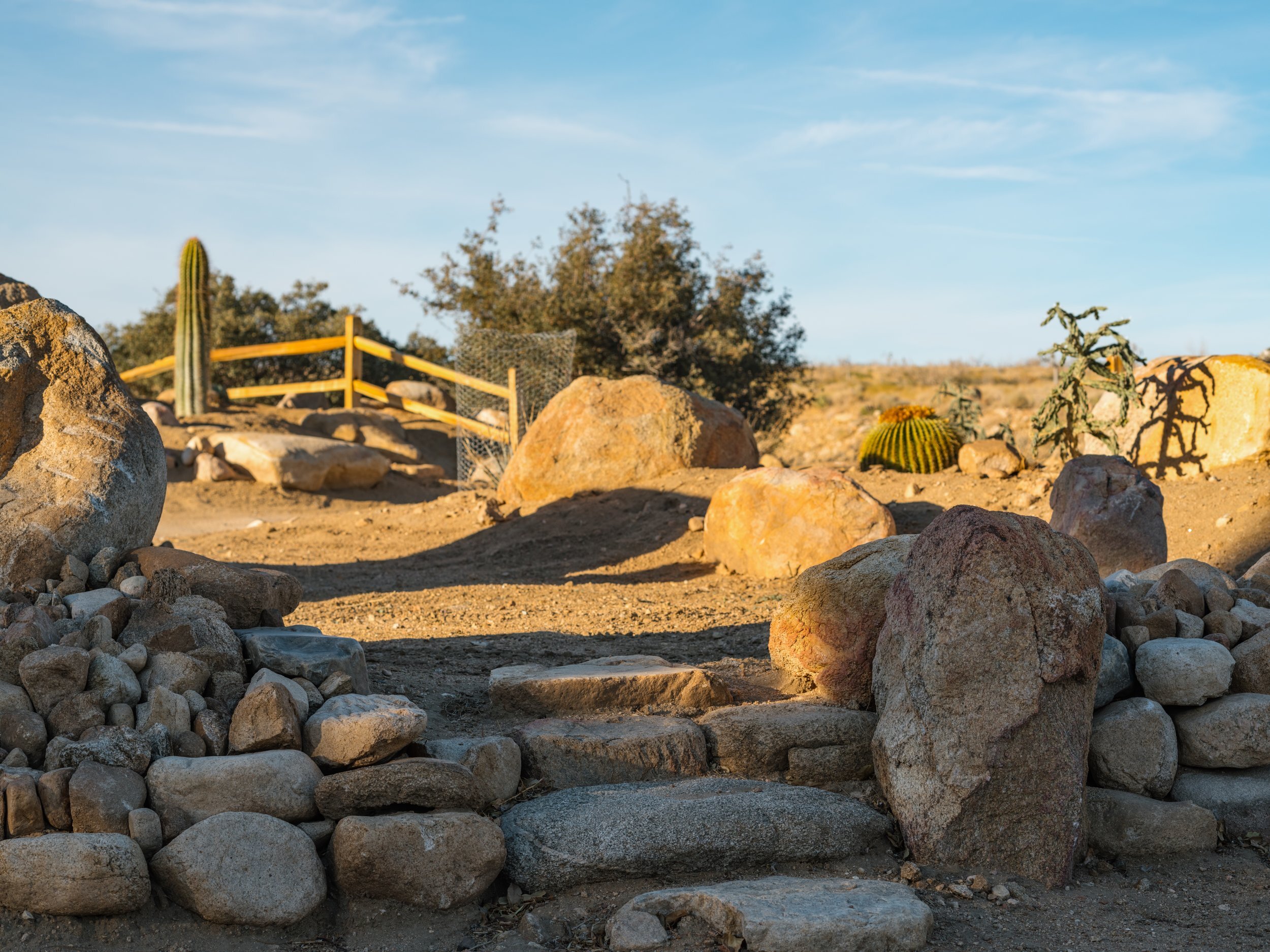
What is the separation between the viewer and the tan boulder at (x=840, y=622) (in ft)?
15.3

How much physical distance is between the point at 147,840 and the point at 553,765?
1.45 metres

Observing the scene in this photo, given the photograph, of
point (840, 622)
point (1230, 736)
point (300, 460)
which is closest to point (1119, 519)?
point (1230, 736)

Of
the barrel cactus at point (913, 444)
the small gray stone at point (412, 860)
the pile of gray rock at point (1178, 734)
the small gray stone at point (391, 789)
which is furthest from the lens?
the barrel cactus at point (913, 444)

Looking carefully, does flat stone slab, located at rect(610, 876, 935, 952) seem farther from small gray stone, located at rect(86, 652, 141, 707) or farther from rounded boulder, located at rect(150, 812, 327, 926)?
small gray stone, located at rect(86, 652, 141, 707)

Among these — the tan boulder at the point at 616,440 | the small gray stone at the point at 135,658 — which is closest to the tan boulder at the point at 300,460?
the tan boulder at the point at 616,440

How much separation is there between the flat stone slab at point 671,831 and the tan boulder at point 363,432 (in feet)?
47.1

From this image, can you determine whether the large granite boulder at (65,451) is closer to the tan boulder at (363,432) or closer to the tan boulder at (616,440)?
the tan boulder at (616,440)

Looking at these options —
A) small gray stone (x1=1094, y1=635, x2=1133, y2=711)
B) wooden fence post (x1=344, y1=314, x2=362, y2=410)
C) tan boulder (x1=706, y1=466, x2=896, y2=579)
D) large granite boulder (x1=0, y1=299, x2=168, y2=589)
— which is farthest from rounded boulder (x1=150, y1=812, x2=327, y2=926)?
wooden fence post (x1=344, y1=314, x2=362, y2=410)

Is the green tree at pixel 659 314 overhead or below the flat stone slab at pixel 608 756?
overhead

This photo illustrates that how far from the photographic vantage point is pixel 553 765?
4.21 meters

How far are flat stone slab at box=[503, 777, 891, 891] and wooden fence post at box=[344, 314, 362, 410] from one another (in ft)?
51.9

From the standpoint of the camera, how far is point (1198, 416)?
984 cm

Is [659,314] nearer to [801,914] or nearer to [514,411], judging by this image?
[514,411]

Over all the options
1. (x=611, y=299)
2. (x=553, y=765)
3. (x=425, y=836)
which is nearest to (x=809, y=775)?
(x=553, y=765)
